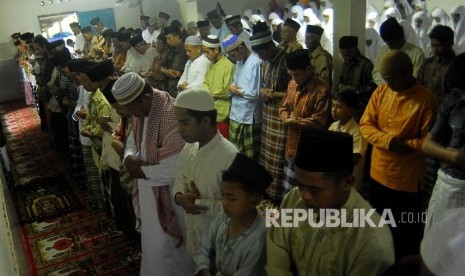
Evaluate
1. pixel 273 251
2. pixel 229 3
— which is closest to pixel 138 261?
pixel 273 251

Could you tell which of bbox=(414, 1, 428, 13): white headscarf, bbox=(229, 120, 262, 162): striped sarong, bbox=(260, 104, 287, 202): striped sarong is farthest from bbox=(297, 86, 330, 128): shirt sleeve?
bbox=(414, 1, 428, 13): white headscarf

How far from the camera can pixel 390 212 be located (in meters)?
2.62

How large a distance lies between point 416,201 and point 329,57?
2.30 m

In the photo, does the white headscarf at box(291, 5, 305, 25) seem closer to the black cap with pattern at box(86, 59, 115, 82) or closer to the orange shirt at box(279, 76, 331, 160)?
the orange shirt at box(279, 76, 331, 160)

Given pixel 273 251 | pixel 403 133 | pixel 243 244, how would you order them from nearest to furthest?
pixel 273 251, pixel 243 244, pixel 403 133

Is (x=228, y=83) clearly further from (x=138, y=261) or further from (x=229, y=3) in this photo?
(x=229, y=3)

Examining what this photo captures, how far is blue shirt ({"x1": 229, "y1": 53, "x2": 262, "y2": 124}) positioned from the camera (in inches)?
175

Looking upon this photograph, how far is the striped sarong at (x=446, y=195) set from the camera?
2.21 meters

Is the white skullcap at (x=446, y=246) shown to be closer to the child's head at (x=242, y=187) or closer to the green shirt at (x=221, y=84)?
the child's head at (x=242, y=187)

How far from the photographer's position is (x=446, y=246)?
3.68 feet

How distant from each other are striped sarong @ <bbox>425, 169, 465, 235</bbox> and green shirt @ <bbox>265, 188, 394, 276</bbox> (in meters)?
0.85

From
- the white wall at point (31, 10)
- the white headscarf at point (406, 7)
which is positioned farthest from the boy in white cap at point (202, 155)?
the white wall at point (31, 10)

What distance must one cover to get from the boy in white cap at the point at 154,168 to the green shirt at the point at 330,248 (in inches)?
46.0

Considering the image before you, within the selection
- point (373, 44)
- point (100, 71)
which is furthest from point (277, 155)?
point (373, 44)
